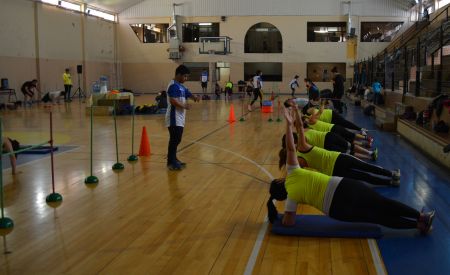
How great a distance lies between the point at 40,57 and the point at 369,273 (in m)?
27.3

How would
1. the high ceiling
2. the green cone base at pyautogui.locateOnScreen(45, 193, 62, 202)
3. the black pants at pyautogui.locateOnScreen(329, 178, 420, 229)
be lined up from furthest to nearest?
the high ceiling, the green cone base at pyautogui.locateOnScreen(45, 193, 62, 202), the black pants at pyautogui.locateOnScreen(329, 178, 420, 229)

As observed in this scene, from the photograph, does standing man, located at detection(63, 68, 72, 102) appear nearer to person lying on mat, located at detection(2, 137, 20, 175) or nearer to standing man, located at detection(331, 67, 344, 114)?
standing man, located at detection(331, 67, 344, 114)

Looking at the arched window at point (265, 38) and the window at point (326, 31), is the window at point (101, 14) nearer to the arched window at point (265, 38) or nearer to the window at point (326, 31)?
the arched window at point (265, 38)

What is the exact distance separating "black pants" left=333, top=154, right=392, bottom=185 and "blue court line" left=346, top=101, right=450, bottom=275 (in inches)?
9.4

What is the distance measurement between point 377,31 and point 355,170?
33.7 metres

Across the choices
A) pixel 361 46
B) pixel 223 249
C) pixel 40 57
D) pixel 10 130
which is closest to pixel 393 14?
pixel 361 46

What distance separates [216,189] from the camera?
7176 millimetres

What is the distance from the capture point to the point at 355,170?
21.4ft

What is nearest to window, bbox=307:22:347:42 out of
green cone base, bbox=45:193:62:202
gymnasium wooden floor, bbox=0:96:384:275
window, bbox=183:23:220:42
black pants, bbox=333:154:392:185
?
window, bbox=183:23:220:42

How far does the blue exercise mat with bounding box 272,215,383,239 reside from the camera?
4.94m

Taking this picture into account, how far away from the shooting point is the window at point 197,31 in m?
38.6

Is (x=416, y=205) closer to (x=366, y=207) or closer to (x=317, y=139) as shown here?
(x=366, y=207)

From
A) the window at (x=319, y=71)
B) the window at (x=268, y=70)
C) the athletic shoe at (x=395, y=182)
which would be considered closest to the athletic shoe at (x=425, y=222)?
the athletic shoe at (x=395, y=182)

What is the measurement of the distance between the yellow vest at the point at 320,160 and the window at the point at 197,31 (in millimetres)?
33434
